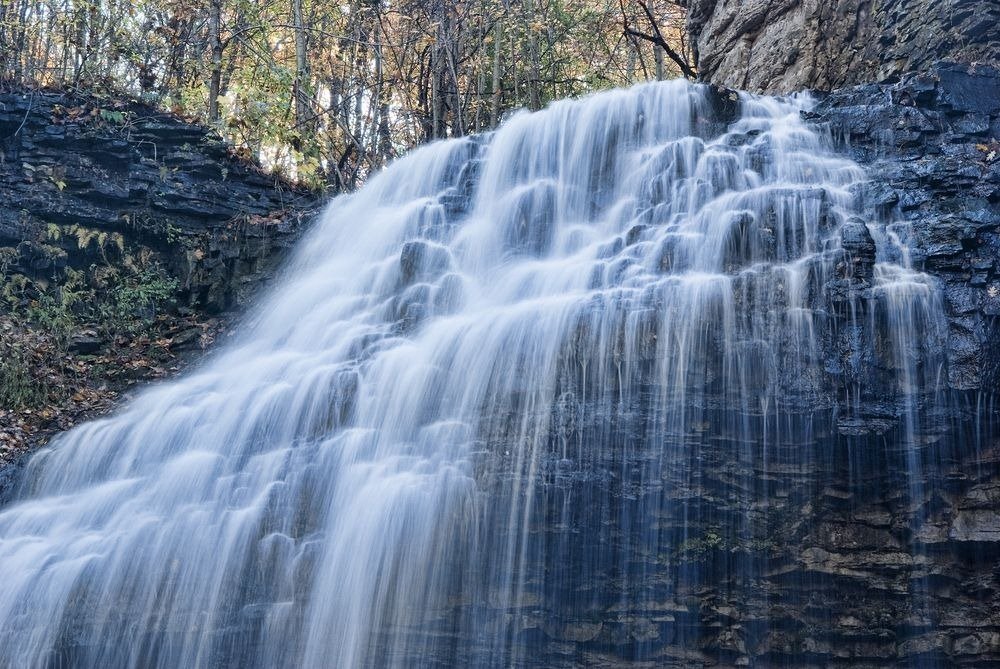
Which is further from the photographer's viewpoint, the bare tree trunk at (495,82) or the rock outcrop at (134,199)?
the bare tree trunk at (495,82)

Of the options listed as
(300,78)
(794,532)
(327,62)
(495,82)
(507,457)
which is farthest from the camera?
(327,62)

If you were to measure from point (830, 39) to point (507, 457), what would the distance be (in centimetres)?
847

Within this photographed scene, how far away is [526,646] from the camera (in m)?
5.70

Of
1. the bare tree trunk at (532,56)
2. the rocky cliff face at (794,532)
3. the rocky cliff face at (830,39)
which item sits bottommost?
the rocky cliff face at (794,532)

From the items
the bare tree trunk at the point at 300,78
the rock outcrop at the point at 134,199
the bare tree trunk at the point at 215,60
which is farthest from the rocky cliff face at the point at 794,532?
the bare tree trunk at the point at 300,78

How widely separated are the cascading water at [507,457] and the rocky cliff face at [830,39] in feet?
9.29

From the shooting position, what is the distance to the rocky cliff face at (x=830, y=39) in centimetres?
1033

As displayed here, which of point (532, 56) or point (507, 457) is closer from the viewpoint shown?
point (507, 457)

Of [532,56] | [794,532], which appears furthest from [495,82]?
[794,532]

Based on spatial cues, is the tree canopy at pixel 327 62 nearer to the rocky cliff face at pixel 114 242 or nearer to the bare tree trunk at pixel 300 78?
the bare tree trunk at pixel 300 78

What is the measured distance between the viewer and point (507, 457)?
21.0ft

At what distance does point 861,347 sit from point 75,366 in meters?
8.42

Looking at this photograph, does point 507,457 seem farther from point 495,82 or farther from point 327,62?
point 327,62

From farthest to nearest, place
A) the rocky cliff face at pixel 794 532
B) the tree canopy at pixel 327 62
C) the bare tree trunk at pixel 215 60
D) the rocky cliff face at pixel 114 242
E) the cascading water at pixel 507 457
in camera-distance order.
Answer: the tree canopy at pixel 327 62 < the bare tree trunk at pixel 215 60 < the rocky cliff face at pixel 114 242 < the cascading water at pixel 507 457 < the rocky cliff face at pixel 794 532
